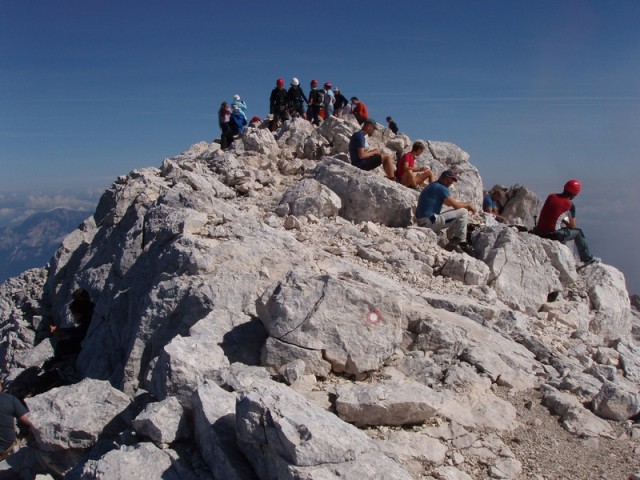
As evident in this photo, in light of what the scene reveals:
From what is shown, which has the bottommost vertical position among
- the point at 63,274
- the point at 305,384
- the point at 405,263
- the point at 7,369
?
the point at 7,369

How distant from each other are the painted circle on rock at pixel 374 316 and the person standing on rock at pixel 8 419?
5.80 m

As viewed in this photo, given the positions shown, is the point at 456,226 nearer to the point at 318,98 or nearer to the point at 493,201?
the point at 493,201

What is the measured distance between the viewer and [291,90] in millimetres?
25453

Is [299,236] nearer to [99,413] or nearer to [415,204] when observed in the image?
[415,204]

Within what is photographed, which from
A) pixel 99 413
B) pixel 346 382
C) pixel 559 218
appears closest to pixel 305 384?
pixel 346 382

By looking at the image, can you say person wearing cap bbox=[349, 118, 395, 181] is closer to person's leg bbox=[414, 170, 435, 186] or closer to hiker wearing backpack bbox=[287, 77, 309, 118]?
person's leg bbox=[414, 170, 435, 186]

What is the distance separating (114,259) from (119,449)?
9133 millimetres

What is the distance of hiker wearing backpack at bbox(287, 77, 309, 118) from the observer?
82.8 ft

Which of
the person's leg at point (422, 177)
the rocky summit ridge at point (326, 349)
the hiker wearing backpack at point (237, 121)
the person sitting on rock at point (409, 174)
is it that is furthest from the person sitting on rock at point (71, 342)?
the hiker wearing backpack at point (237, 121)

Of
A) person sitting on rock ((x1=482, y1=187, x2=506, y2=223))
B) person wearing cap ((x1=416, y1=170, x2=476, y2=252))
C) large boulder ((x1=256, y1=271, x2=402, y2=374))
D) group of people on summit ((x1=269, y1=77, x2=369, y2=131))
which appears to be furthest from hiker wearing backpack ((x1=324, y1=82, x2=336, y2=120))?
large boulder ((x1=256, y1=271, x2=402, y2=374))

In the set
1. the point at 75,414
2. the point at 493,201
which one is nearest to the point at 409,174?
the point at 493,201

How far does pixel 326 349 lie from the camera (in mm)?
6984

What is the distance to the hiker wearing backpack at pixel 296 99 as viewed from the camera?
2523cm

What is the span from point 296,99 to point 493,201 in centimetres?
1120
